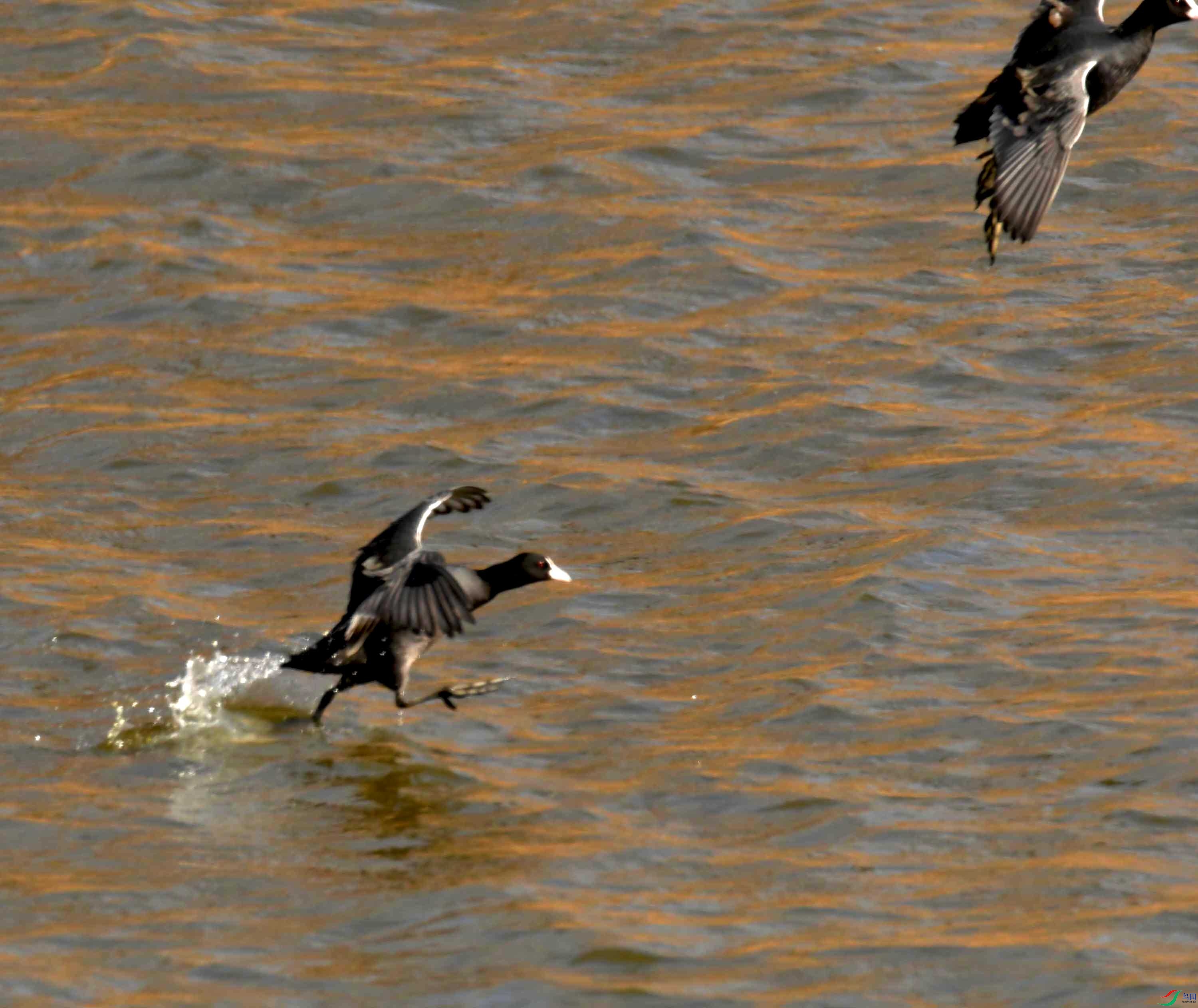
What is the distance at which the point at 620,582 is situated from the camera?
34.2ft

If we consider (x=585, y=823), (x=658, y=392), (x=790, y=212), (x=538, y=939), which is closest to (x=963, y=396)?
(x=658, y=392)

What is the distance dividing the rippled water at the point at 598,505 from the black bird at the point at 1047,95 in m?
2.01

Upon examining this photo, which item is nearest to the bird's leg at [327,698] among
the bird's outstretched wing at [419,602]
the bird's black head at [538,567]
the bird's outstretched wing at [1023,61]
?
the bird's outstretched wing at [419,602]

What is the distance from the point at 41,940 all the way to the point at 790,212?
794 cm

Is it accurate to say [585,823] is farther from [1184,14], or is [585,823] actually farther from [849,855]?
[1184,14]

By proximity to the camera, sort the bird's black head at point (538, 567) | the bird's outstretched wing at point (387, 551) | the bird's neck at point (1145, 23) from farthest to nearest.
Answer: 1. the bird's black head at point (538, 567)
2. the bird's outstretched wing at point (387, 551)
3. the bird's neck at point (1145, 23)

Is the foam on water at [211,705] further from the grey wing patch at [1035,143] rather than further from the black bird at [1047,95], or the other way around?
the grey wing patch at [1035,143]

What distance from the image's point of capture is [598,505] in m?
11.1

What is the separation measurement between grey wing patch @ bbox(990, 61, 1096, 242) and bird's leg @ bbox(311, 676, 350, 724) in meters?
3.17

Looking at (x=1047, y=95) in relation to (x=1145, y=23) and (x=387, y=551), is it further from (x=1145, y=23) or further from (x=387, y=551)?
(x=387, y=551)

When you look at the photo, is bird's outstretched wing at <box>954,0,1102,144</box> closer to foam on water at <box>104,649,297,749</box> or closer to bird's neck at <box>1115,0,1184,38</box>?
bird's neck at <box>1115,0,1184,38</box>

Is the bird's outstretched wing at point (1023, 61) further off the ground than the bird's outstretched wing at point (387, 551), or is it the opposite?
the bird's outstretched wing at point (1023, 61)

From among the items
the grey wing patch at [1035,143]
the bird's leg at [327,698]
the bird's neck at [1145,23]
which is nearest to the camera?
the grey wing patch at [1035,143]

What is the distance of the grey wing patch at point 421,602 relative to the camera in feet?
27.3
